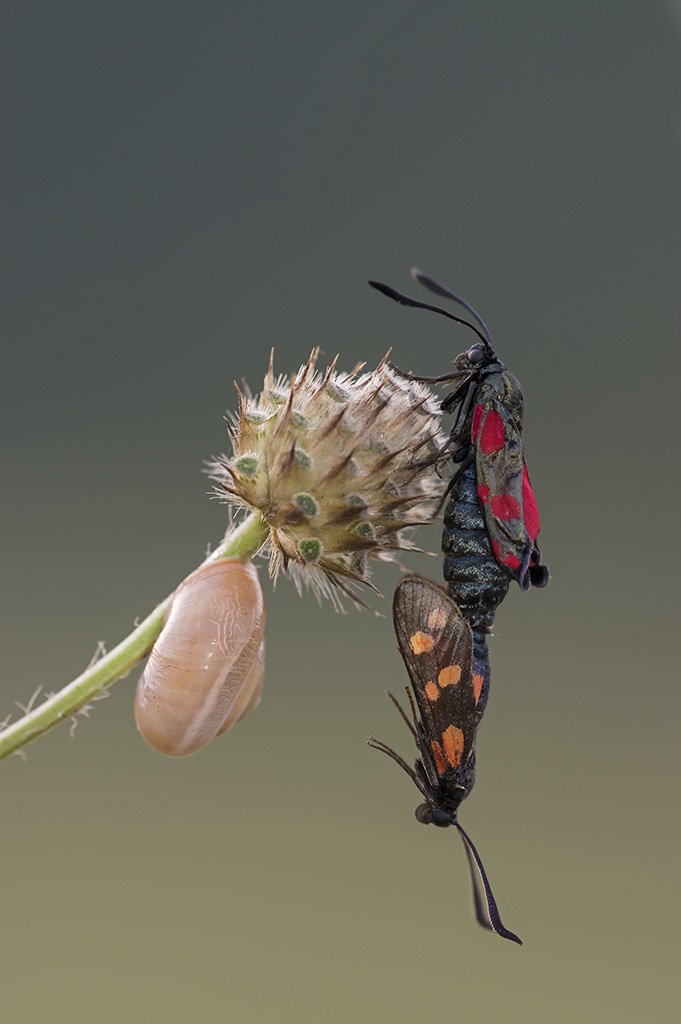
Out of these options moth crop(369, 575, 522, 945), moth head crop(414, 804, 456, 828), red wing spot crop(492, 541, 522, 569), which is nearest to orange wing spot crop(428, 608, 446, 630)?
moth crop(369, 575, 522, 945)

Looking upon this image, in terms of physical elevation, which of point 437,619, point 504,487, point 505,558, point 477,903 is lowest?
point 477,903

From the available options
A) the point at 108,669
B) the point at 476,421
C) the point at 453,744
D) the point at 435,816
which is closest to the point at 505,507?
the point at 476,421

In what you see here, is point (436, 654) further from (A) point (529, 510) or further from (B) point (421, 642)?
(A) point (529, 510)

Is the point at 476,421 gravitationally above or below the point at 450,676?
above

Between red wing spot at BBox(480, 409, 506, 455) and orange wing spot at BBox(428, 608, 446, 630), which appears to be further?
red wing spot at BBox(480, 409, 506, 455)

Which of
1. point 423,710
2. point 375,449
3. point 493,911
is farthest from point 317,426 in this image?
point 493,911

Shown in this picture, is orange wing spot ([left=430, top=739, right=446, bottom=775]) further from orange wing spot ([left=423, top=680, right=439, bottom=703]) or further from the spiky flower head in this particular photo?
the spiky flower head
